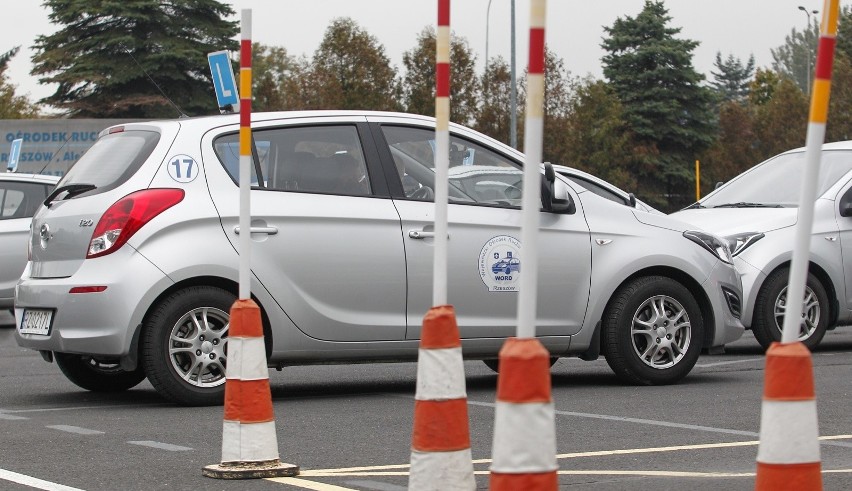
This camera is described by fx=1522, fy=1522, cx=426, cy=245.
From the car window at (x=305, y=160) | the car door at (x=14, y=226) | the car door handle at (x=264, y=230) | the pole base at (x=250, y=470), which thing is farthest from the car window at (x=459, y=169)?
the car door at (x=14, y=226)

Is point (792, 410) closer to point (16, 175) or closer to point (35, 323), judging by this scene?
point (35, 323)

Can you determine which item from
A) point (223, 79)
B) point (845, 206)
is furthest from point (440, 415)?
point (223, 79)

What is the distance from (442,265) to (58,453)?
2694 mm

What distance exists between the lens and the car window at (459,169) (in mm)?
9570

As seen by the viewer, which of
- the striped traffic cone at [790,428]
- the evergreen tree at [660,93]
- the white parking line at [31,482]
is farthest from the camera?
the evergreen tree at [660,93]

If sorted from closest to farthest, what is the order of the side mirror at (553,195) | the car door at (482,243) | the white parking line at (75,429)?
the white parking line at (75,429), the car door at (482,243), the side mirror at (553,195)

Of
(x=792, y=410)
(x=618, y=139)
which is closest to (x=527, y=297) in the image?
(x=792, y=410)

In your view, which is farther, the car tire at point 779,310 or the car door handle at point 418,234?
the car tire at point 779,310

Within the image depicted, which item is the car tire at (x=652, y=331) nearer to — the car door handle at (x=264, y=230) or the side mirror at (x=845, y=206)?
the car door handle at (x=264, y=230)

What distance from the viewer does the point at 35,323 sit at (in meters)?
9.11

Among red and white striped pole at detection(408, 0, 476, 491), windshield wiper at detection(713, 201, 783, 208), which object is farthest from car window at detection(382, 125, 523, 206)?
red and white striped pole at detection(408, 0, 476, 491)

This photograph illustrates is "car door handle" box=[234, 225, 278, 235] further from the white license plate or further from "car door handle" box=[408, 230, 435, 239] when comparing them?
the white license plate

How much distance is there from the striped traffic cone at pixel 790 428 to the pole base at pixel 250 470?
2.54 meters

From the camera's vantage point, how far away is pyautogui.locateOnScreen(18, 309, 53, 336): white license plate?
29.4 feet
